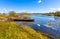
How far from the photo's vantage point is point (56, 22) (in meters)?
2.27

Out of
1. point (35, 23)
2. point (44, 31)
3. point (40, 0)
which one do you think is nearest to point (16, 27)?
point (35, 23)

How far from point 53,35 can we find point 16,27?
2.45ft

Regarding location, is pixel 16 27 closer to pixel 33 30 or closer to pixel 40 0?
pixel 33 30

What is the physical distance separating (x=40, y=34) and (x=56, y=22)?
403mm

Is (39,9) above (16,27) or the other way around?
above

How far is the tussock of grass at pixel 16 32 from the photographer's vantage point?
2.14 metres

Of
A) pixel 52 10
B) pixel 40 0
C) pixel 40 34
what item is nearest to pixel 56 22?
pixel 52 10

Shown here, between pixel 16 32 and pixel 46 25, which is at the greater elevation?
pixel 46 25

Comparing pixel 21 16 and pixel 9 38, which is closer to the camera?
pixel 9 38

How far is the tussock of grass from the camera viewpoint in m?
2.14

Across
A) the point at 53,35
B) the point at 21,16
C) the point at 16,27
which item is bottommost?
the point at 53,35

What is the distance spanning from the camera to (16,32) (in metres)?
2.19

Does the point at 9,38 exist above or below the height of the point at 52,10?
below

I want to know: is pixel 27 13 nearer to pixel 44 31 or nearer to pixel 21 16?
pixel 21 16
